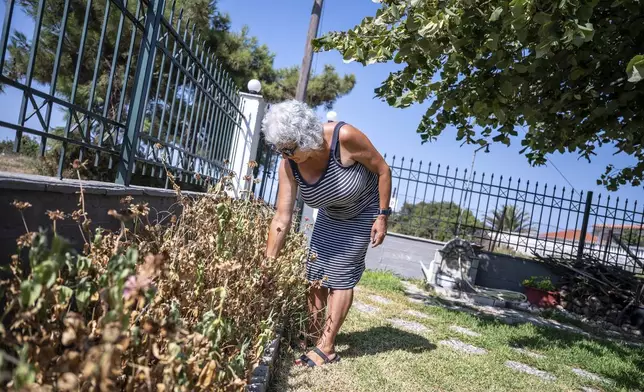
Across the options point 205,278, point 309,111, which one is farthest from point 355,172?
point 205,278

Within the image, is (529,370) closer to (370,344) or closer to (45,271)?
(370,344)

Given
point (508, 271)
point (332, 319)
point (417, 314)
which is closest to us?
point (332, 319)

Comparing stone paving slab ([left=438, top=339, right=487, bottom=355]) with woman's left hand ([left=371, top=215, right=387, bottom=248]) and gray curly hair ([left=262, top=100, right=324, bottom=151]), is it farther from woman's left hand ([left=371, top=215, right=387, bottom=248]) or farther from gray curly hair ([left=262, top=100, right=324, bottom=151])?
gray curly hair ([left=262, top=100, right=324, bottom=151])

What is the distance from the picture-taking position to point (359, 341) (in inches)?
138

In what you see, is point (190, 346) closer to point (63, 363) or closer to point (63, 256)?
point (63, 363)

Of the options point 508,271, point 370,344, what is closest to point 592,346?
point 370,344

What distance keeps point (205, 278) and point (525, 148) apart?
4.81 metres

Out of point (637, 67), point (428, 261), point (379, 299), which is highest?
point (637, 67)

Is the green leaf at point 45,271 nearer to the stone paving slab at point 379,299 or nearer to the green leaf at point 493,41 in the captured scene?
the green leaf at point 493,41

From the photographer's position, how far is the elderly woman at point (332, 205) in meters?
2.75

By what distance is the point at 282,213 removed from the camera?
2.86 m

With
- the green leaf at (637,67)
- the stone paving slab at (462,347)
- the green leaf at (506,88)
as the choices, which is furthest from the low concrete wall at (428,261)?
the green leaf at (637,67)

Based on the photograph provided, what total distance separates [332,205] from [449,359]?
147cm

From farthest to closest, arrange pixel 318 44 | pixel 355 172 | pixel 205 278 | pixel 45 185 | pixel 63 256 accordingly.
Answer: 1. pixel 318 44
2. pixel 355 172
3. pixel 205 278
4. pixel 45 185
5. pixel 63 256
